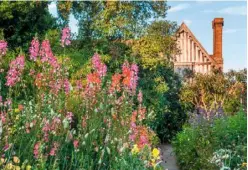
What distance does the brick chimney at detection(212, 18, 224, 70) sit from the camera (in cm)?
1429

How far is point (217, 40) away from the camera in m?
14.6

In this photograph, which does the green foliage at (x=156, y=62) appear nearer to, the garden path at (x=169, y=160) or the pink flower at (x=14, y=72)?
the garden path at (x=169, y=160)

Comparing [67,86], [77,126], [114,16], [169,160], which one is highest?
[114,16]

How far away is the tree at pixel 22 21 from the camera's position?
30.7 feet

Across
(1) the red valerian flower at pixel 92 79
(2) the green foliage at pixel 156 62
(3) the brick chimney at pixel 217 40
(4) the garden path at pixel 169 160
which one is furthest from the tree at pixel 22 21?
(3) the brick chimney at pixel 217 40

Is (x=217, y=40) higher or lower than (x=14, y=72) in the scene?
higher

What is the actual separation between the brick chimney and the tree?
6.13 meters

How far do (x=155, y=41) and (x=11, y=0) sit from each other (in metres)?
3.45

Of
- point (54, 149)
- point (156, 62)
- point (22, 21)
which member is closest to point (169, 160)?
point (156, 62)

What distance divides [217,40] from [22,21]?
707 centimetres

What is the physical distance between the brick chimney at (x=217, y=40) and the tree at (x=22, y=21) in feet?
20.1

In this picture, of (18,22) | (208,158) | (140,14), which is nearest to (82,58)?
(18,22)

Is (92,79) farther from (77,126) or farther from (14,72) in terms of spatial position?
(14,72)

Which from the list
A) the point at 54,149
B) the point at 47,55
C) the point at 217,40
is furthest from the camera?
the point at 217,40
